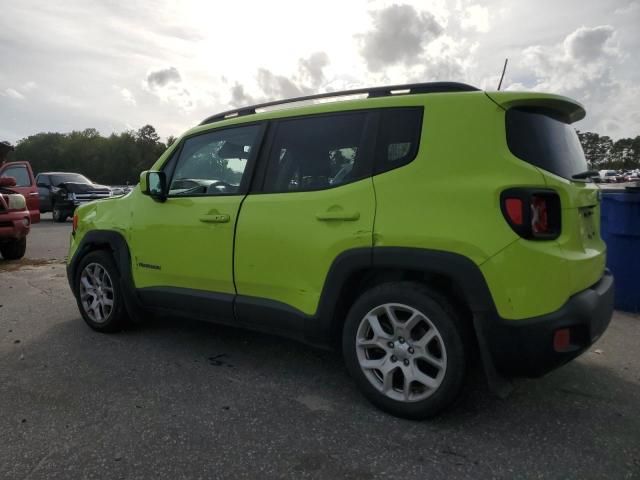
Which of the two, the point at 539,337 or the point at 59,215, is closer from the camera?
the point at 539,337

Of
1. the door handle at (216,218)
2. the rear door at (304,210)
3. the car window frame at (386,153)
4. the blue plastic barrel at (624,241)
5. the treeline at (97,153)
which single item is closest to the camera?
the car window frame at (386,153)

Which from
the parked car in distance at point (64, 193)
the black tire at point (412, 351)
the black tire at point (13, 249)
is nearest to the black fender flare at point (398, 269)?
the black tire at point (412, 351)

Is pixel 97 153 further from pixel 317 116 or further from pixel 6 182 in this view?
pixel 317 116

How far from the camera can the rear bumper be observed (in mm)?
8375

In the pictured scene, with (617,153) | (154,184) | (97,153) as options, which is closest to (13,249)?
(154,184)

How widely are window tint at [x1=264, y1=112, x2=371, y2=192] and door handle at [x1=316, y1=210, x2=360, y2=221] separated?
0.19 m

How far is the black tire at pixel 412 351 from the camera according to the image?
2.55m

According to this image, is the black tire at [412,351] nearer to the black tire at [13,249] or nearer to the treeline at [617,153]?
the black tire at [13,249]

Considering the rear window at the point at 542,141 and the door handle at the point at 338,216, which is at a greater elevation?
the rear window at the point at 542,141

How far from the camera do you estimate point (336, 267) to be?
2852 millimetres

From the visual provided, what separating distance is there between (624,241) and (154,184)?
4.46 metres

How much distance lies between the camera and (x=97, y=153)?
10925cm

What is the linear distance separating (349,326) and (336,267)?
1.14 feet

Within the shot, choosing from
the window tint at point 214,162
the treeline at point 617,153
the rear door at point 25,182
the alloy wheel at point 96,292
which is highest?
the treeline at point 617,153
